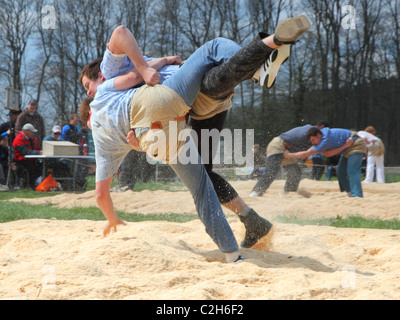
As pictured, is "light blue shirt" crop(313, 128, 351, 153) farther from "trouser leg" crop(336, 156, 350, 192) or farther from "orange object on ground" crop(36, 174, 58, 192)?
"orange object on ground" crop(36, 174, 58, 192)

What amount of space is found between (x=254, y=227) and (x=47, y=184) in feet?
22.8

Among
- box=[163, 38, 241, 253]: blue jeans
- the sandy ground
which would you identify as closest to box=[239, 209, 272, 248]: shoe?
the sandy ground

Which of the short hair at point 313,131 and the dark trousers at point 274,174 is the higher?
the short hair at point 313,131

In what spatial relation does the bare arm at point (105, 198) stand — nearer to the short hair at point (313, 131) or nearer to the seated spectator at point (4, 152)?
the short hair at point (313, 131)

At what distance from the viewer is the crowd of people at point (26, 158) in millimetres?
9125

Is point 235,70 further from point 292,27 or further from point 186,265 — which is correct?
point 186,265

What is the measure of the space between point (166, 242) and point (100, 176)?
61cm

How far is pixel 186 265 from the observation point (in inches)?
95.1

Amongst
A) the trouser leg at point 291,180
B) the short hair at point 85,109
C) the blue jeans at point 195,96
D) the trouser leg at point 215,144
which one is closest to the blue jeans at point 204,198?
the blue jeans at point 195,96

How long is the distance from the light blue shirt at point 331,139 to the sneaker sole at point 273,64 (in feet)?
17.2

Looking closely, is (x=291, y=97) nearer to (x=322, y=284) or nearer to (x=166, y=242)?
(x=166, y=242)

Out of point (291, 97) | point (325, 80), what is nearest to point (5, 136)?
point (291, 97)

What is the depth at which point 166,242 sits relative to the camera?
115 inches
